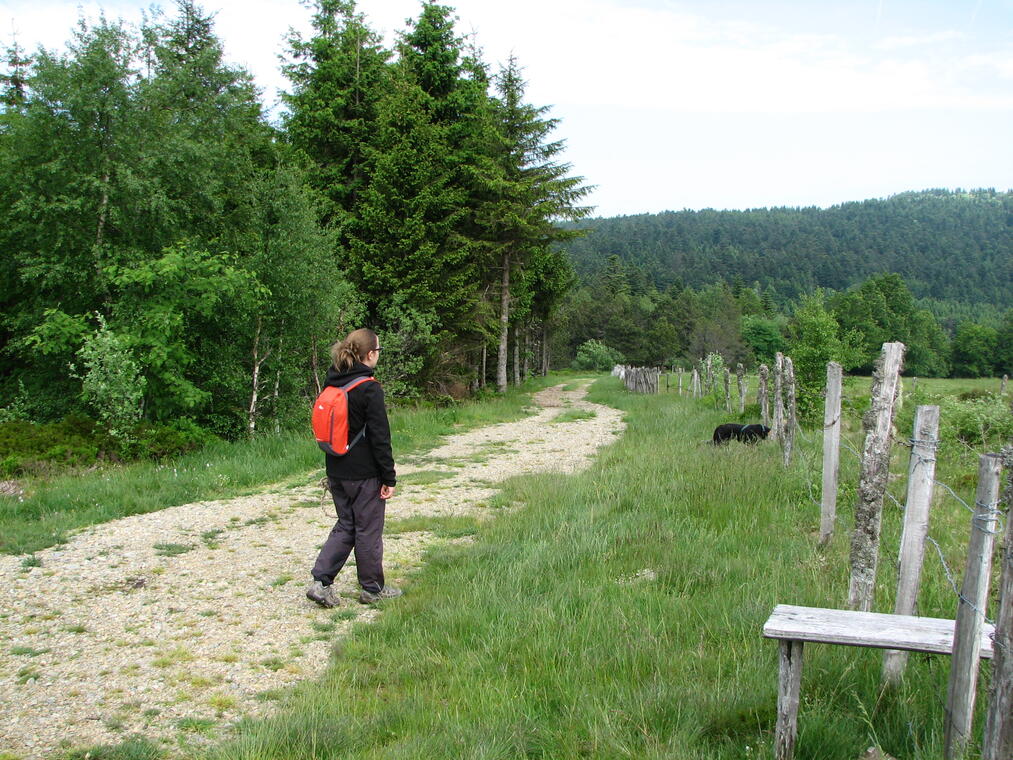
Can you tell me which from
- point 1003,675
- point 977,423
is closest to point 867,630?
point 1003,675

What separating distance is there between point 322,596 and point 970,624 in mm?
4447

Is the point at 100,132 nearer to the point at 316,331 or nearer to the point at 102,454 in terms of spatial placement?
the point at 316,331

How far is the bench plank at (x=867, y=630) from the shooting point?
→ 9.86 feet

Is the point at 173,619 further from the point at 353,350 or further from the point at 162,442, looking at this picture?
the point at 162,442

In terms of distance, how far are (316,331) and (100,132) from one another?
5.59 metres

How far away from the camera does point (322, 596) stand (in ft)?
18.7

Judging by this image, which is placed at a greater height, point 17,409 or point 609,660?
point 17,409

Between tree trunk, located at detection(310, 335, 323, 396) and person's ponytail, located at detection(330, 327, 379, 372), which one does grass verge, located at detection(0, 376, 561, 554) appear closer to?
tree trunk, located at detection(310, 335, 323, 396)

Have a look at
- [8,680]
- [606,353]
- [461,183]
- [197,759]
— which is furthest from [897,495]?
[606,353]

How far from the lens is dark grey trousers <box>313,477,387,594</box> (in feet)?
18.8

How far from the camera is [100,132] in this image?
13.9 meters

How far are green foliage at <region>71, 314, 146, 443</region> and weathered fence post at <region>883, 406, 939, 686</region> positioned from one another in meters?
11.6

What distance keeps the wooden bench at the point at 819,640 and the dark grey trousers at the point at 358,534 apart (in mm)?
3407

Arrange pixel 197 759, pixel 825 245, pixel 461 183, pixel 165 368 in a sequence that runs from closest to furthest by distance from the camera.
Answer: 1. pixel 197 759
2. pixel 165 368
3. pixel 461 183
4. pixel 825 245
